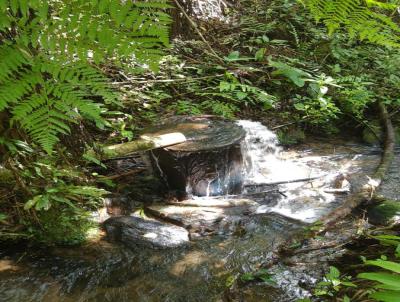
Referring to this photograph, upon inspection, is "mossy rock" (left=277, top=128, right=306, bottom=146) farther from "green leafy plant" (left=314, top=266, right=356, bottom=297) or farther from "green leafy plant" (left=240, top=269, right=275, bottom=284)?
"green leafy plant" (left=314, top=266, right=356, bottom=297)

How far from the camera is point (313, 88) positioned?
250 inches

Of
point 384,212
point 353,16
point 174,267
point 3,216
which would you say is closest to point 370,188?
point 384,212

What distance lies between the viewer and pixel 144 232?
3.48 metres

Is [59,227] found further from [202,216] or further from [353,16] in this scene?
[353,16]

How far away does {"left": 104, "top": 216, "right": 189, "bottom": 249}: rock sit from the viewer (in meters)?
3.37

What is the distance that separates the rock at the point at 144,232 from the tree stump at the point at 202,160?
73 cm

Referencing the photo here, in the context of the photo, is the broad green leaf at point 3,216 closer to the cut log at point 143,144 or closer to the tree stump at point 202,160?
the cut log at point 143,144

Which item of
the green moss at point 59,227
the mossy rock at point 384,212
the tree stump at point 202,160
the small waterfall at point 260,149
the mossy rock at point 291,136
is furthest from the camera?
the mossy rock at point 291,136

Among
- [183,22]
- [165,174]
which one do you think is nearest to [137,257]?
[165,174]

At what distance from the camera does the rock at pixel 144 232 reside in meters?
3.37

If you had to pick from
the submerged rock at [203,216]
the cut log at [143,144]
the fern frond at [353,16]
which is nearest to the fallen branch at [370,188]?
the submerged rock at [203,216]

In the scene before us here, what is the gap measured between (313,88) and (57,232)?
4.66 meters

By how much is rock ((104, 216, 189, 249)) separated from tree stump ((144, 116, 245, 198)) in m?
0.73

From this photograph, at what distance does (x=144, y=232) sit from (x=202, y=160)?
1.07 meters
